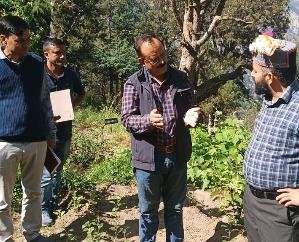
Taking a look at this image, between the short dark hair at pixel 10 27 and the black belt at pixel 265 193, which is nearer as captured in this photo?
the black belt at pixel 265 193

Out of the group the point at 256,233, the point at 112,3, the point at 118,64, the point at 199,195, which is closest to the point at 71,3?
the point at 118,64

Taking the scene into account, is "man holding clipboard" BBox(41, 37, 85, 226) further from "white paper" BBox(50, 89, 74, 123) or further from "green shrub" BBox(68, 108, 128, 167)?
"green shrub" BBox(68, 108, 128, 167)

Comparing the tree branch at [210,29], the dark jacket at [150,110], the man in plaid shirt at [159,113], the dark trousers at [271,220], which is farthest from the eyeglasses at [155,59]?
the tree branch at [210,29]

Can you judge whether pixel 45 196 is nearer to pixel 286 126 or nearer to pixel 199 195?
pixel 199 195

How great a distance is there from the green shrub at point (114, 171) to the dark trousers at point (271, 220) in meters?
2.99

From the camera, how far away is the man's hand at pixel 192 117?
3246 mm

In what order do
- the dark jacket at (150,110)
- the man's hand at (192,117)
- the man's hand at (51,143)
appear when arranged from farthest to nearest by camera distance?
1. the man's hand at (51,143)
2. the dark jacket at (150,110)
3. the man's hand at (192,117)

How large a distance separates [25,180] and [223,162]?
7.91 feet

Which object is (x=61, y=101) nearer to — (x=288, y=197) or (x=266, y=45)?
(x=266, y=45)

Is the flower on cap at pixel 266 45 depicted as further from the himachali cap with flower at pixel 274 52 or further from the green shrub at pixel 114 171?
the green shrub at pixel 114 171

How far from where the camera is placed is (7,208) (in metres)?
3.75

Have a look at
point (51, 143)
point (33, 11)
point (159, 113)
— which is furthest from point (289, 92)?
point (33, 11)

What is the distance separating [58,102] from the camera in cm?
438

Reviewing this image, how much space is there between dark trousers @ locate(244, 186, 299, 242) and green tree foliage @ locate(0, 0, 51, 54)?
32.2 ft
